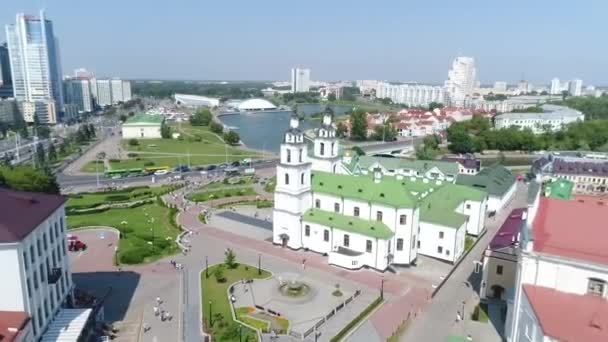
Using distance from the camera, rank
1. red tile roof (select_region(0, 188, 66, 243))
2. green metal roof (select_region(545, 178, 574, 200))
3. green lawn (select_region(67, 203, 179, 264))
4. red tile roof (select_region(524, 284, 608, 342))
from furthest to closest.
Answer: green lawn (select_region(67, 203, 179, 264)), green metal roof (select_region(545, 178, 574, 200)), red tile roof (select_region(0, 188, 66, 243)), red tile roof (select_region(524, 284, 608, 342))

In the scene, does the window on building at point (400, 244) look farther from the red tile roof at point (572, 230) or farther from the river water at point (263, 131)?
the river water at point (263, 131)

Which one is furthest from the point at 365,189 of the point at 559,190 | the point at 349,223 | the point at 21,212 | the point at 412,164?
the point at 21,212

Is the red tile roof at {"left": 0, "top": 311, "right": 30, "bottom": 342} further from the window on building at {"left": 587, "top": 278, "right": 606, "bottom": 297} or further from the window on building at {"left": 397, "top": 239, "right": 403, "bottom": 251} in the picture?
the window on building at {"left": 587, "top": 278, "right": 606, "bottom": 297}

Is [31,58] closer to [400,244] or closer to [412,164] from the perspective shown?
[412,164]

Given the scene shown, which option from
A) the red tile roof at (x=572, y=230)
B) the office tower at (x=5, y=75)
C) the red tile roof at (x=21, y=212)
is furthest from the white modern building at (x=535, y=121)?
the office tower at (x=5, y=75)

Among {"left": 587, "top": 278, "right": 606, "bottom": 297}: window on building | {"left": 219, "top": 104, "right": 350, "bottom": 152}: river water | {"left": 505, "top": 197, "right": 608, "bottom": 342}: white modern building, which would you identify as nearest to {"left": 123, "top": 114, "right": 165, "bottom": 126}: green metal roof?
{"left": 219, "top": 104, "right": 350, "bottom": 152}: river water
